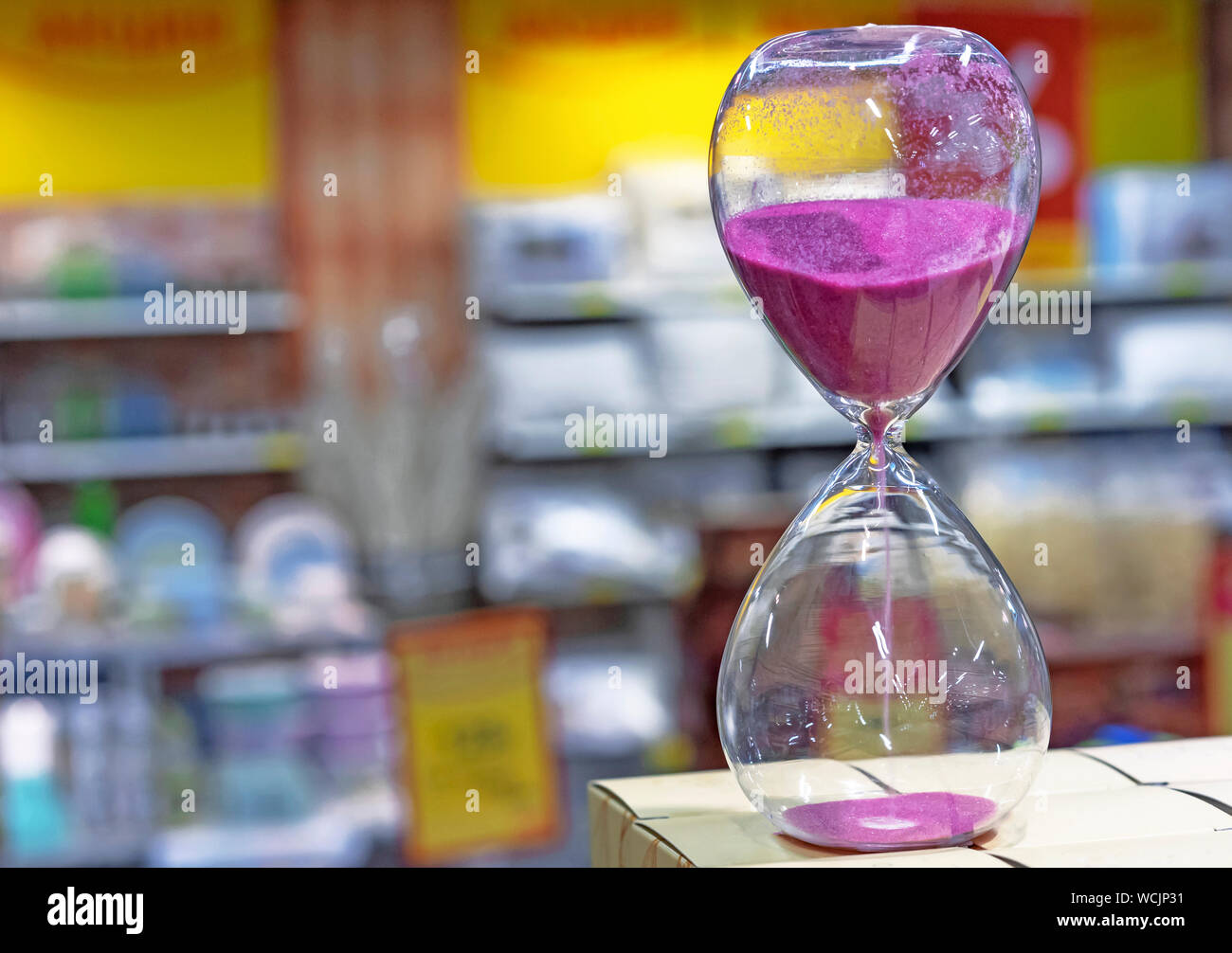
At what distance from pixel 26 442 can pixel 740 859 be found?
10.4 feet

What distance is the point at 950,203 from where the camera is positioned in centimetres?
66

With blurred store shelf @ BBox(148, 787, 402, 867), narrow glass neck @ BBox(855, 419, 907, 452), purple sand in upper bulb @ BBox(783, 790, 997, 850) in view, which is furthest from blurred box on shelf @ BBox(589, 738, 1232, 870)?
blurred store shelf @ BBox(148, 787, 402, 867)

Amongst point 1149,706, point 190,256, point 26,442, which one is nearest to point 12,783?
point 26,442

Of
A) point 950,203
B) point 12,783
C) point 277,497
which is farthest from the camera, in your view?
point 277,497

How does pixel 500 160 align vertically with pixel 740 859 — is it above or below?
above

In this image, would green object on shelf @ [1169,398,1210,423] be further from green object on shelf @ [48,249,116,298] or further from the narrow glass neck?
the narrow glass neck

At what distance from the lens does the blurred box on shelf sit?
2.16 ft

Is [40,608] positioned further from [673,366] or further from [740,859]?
[740,859]
